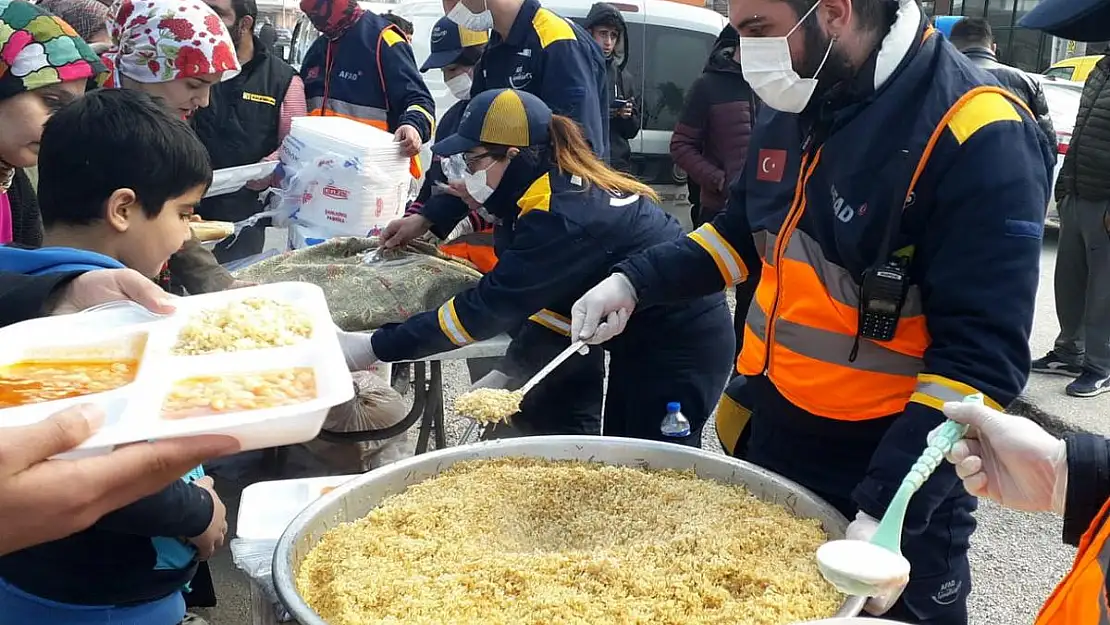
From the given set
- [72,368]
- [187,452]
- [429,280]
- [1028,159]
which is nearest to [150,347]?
[72,368]

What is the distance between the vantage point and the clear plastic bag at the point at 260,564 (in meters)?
1.53

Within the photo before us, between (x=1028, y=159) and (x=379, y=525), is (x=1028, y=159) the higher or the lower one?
the higher one

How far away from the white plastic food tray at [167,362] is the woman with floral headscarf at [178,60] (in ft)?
4.35

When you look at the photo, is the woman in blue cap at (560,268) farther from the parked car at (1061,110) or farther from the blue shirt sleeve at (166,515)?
the parked car at (1061,110)

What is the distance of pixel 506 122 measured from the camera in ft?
8.47

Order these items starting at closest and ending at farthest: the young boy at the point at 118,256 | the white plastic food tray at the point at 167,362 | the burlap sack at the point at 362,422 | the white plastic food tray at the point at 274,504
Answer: the white plastic food tray at the point at 167,362, the young boy at the point at 118,256, the white plastic food tray at the point at 274,504, the burlap sack at the point at 362,422

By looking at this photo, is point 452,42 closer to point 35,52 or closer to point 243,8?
point 243,8

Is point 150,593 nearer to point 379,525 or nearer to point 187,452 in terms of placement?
point 379,525

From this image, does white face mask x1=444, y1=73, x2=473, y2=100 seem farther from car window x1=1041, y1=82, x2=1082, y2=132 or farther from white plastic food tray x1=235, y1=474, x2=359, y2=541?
car window x1=1041, y1=82, x2=1082, y2=132

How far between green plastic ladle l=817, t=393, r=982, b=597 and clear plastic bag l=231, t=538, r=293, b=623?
34.7 inches

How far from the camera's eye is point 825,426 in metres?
1.71

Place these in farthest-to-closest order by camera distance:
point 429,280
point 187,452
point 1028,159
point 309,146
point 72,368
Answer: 1. point 309,146
2. point 429,280
3. point 1028,159
4. point 72,368
5. point 187,452

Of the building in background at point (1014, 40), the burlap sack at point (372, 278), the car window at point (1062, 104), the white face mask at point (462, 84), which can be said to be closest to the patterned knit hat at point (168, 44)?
the burlap sack at point (372, 278)

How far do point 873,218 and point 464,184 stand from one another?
1.48 metres
